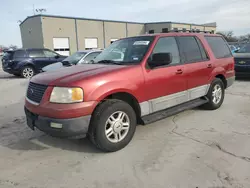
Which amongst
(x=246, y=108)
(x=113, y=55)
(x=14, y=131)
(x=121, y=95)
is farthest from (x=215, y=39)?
(x=14, y=131)

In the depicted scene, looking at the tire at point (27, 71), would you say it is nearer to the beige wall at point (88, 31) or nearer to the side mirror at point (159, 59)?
the side mirror at point (159, 59)

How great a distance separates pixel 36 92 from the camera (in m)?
3.56

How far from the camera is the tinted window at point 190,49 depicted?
4770 mm

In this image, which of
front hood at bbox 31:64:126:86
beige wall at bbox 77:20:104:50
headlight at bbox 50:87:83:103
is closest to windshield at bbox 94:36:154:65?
front hood at bbox 31:64:126:86

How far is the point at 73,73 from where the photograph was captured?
3.62m

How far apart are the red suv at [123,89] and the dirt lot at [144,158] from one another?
0.38 meters

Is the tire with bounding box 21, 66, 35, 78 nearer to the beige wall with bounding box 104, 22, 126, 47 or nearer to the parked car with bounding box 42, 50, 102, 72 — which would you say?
the parked car with bounding box 42, 50, 102, 72

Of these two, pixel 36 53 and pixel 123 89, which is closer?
pixel 123 89

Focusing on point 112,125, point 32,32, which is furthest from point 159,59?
point 32,32

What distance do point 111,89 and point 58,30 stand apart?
2702 cm

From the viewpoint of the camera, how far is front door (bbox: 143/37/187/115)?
13.1 ft

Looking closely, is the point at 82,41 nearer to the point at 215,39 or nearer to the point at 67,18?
the point at 67,18

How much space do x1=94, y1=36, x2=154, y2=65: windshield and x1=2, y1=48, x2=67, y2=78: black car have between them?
9570 millimetres

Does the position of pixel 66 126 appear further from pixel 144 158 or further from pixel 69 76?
pixel 144 158
